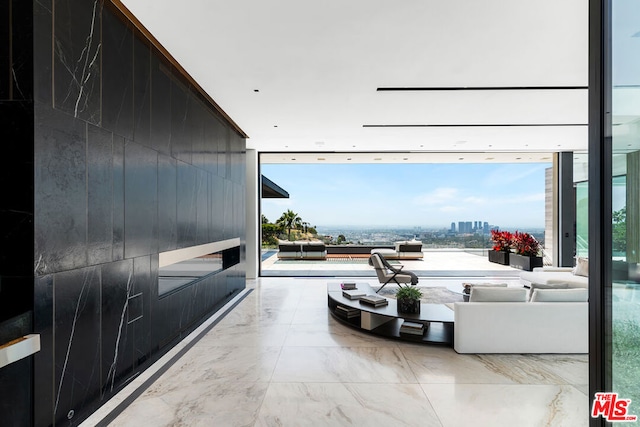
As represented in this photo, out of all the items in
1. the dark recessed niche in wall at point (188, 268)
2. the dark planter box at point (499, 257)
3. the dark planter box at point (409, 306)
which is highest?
the dark recessed niche in wall at point (188, 268)

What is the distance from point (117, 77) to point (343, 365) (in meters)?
3.32

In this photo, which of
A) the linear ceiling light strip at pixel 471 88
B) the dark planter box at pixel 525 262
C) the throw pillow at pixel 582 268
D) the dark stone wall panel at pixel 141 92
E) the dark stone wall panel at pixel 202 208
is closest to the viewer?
the dark stone wall panel at pixel 141 92

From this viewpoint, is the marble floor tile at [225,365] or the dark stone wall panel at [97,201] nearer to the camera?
the dark stone wall panel at [97,201]

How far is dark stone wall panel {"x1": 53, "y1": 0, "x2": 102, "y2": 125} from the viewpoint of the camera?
6.79 feet

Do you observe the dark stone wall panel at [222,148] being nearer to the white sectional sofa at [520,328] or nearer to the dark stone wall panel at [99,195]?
the dark stone wall panel at [99,195]

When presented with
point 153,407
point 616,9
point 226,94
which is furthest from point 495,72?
point 153,407

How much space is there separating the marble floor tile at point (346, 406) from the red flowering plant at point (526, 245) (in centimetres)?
783

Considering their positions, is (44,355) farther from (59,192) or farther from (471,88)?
(471,88)

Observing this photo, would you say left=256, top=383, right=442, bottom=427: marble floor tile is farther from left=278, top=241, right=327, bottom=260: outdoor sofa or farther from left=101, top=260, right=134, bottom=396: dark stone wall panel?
left=278, top=241, right=327, bottom=260: outdoor sofa

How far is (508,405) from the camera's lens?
99.0 inches

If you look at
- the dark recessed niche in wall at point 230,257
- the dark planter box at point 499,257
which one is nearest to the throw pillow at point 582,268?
the dark planter box at point 499,257

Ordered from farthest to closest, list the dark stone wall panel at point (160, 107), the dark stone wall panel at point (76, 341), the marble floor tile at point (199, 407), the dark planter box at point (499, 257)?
the dark planter box at point (499, 257)
the dark stone wall panel at point (160, 107)
the marble floor tile at point (199, 407)
the dark stone wall panel at point (76, 341)

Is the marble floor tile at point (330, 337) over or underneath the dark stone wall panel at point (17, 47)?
underneath

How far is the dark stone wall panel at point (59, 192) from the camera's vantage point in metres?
1.92
